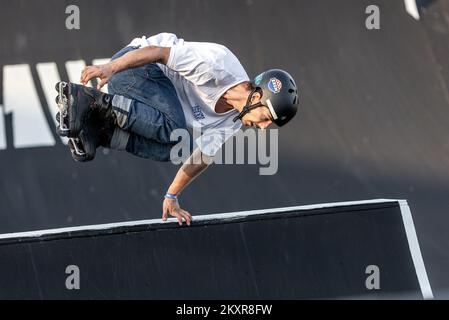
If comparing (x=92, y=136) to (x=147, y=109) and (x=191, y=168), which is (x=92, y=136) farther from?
(x=191, y=168)

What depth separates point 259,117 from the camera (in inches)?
199

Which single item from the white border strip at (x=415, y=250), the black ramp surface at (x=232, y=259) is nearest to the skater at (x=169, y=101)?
the black ramp surface at (x=232, y=259)

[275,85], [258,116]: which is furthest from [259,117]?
[275,85]

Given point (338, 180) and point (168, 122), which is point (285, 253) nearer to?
point (168, 122)

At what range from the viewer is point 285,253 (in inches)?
216

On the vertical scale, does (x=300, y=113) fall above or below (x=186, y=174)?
above

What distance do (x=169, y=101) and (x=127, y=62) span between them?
0.54 m

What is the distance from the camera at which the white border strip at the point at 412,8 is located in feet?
26.8

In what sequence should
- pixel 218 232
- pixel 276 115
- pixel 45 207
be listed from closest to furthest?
pixel 276 115
pixel 218 232
pixel 45 207

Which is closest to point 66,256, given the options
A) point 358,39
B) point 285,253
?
point 285,253

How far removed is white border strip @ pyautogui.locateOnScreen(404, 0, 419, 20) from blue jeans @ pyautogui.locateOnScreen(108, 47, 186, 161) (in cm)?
355

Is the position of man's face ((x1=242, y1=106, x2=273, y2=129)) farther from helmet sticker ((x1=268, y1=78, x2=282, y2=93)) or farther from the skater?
helmet sticker ((x1=268, y1=78, x2=282, y2=93))

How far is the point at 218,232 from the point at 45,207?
9.88 ft

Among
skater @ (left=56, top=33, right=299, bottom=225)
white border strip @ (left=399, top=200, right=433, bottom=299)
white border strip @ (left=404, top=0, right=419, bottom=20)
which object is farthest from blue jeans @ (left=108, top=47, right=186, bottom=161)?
white border strip @ (left=404, top=0, right=419, bottom=20)
